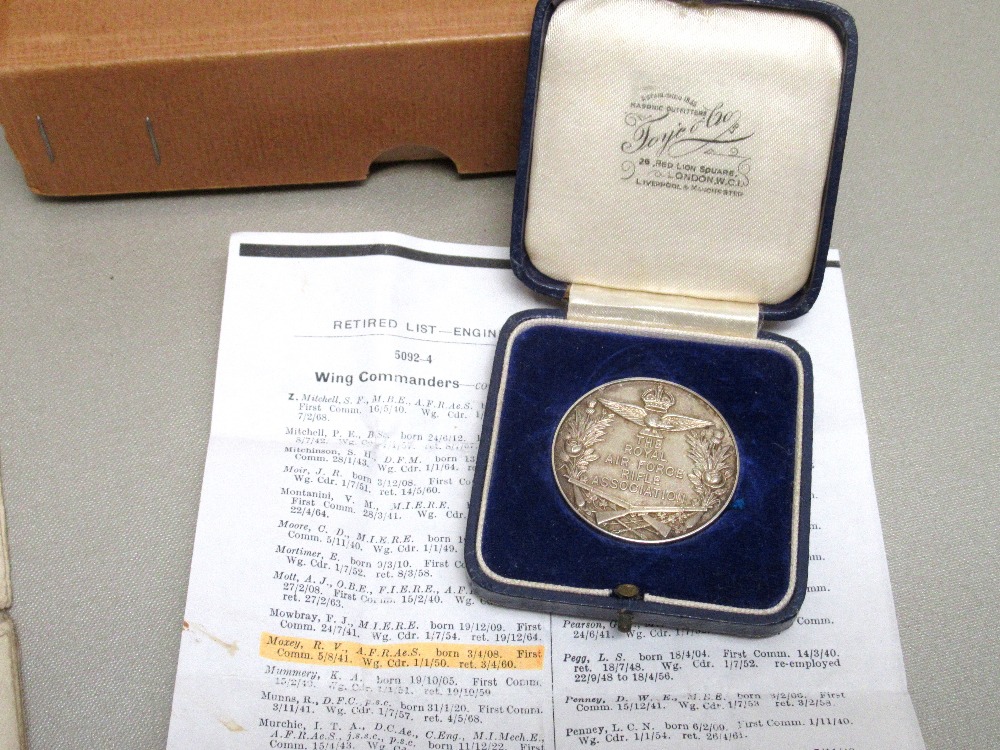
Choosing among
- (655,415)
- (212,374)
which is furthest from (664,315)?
(212,374)

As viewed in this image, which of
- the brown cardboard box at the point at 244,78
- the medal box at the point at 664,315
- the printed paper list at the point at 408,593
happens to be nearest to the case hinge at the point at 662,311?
the medal box at the point at 664,315

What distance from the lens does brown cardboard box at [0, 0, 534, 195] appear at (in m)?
1.08

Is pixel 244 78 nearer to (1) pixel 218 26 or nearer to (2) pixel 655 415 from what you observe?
(1) pixel 218 26

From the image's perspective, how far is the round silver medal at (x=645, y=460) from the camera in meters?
0.98

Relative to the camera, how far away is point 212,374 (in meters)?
1.13

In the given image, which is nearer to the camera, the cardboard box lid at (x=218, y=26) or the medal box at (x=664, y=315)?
the medal box at (x=664, y=315)

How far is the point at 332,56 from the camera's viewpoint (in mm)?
1082

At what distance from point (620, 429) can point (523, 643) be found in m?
0.26

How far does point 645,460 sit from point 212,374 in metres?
0.54

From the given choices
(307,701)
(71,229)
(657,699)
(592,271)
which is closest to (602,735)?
(657,699)

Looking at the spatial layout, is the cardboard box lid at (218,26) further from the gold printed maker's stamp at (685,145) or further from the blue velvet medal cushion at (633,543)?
the blue velvet medal cushion at (633,543)

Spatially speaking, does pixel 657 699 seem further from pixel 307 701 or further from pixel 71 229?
pixel 71 229

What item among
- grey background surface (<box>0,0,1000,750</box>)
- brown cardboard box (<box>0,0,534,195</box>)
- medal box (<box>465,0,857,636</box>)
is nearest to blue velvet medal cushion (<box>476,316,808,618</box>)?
medal box (<box>465,0,857,636</box>)

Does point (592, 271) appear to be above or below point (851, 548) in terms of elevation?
above
